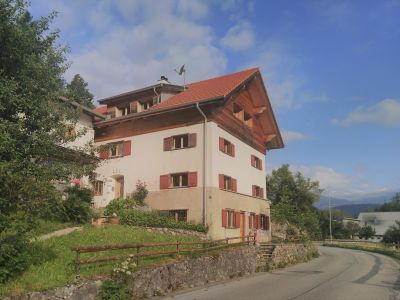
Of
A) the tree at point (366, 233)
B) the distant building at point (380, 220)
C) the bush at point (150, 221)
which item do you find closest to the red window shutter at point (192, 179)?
the bush at point (150, 221)

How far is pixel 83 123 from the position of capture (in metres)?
30.0

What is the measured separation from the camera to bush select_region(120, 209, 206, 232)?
25.0m

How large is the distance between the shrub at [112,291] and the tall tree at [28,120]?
8.96 ft

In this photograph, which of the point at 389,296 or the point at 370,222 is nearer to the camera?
the point at 389,296

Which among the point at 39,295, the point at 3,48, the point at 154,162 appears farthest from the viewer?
the point at 154,162

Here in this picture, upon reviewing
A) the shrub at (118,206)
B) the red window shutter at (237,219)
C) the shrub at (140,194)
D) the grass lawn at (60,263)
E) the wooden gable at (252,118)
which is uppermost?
the wooden gable at (252,118)

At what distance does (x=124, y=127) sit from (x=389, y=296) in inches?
839

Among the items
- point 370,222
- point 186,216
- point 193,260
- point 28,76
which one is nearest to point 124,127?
point 186,216

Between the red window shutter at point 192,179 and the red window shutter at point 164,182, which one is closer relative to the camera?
the red window shutter at point 192,179

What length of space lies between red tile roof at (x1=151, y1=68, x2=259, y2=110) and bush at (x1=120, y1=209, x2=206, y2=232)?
24.2 feet

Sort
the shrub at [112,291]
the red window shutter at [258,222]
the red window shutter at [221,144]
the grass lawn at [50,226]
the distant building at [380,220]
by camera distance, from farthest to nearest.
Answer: the distant building at [380,220] < the red window shutter at [258,222] < the red window shutter at [221,144] < the grass lawn at [50,226] < the shrub at [112,291]

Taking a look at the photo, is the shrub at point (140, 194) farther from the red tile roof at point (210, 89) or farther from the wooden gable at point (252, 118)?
the wooden gable at point (252, 118)

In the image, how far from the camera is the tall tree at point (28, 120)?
1082 centimetres

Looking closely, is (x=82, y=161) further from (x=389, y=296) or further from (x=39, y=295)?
(x=389, y=296)
